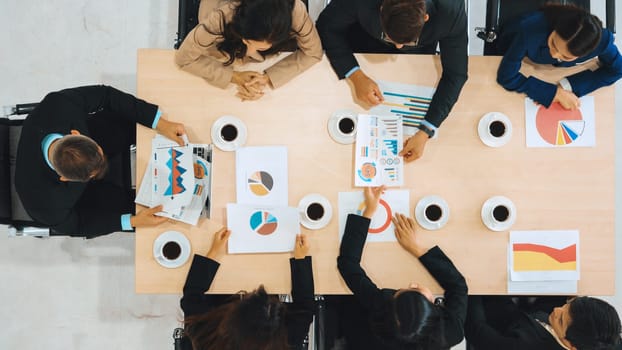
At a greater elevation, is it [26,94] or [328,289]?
[26,94]

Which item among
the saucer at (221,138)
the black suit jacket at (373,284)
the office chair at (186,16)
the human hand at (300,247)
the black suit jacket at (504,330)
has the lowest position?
the black suit jacket at (504,330)

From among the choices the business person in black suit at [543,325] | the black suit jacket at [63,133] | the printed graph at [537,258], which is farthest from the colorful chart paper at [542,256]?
the black suit jacket at [63,133]

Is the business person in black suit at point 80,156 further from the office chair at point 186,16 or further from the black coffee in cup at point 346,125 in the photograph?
the black coffee in cup at point 346,125

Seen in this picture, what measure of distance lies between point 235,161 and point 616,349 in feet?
4.65

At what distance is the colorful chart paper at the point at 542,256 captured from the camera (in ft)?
5.49

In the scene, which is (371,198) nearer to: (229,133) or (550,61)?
(229,133)

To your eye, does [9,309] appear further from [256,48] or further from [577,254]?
[577,254]

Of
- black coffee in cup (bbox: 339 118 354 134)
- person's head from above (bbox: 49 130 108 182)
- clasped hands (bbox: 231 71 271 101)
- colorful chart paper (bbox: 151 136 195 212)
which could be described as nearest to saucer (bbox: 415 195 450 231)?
black coffee in cup (bbox: 339 118 354 134)

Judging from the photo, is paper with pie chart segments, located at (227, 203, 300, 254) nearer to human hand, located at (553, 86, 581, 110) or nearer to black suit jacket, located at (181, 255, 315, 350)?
black suit jacket, located at (181, 255, 315, 350)

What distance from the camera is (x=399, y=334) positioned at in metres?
1.43

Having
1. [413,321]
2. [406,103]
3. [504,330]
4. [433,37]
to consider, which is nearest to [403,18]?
[433,37]

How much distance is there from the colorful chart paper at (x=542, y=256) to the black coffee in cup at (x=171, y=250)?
1189mm

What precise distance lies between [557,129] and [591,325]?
677 millimetres

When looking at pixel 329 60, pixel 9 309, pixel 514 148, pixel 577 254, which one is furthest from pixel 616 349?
pixel 9 309
